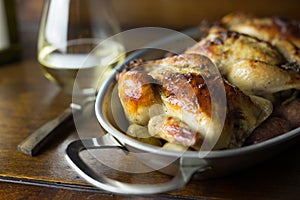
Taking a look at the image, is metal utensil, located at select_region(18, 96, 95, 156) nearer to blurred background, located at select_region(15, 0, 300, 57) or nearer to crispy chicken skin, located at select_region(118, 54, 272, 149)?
crispy chicken skin, located at select_region(118, 54, 272, 149)

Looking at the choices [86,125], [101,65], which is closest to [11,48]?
[101,65]

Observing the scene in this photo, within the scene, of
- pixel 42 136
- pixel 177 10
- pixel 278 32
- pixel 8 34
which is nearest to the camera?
pixel 42 136

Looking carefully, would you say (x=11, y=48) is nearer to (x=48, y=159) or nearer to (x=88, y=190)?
(x=48, y=159)

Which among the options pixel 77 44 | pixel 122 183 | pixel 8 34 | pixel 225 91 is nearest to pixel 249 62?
pixel 225 91

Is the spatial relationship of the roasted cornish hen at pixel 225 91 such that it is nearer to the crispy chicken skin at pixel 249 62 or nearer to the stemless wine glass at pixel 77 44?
the crispy chicken skin at pixel 249 62

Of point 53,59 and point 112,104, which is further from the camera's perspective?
point 53,59

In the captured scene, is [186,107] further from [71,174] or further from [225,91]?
[71,174]
